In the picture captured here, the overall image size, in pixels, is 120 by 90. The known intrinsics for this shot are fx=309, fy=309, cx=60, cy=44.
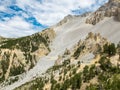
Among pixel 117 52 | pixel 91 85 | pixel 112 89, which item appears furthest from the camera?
pixel 117 52

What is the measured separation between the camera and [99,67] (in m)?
129

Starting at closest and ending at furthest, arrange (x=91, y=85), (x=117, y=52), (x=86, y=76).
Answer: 1. (x=91, y=85)
2. (x=86, y=76)
3. (x=117, y=52)

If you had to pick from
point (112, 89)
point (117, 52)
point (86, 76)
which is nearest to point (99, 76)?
point (86, 76)

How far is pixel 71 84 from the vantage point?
129 meters

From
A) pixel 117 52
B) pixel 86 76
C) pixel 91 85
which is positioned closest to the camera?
pixel 91 85

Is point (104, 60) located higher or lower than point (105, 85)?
higher

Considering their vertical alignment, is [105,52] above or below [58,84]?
above

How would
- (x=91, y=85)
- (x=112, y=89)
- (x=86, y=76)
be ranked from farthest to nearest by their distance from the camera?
1. (x=86, y=76)
2. (x=91, y=85)
3. (x=112, y=89)

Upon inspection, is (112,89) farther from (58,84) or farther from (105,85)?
(58,84)

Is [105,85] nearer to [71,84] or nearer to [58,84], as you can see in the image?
[71,84]

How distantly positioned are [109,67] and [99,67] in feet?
14.5

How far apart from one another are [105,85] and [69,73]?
39.1m

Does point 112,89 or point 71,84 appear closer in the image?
point 112,89

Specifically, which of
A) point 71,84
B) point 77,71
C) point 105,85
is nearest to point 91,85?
point 105,85
